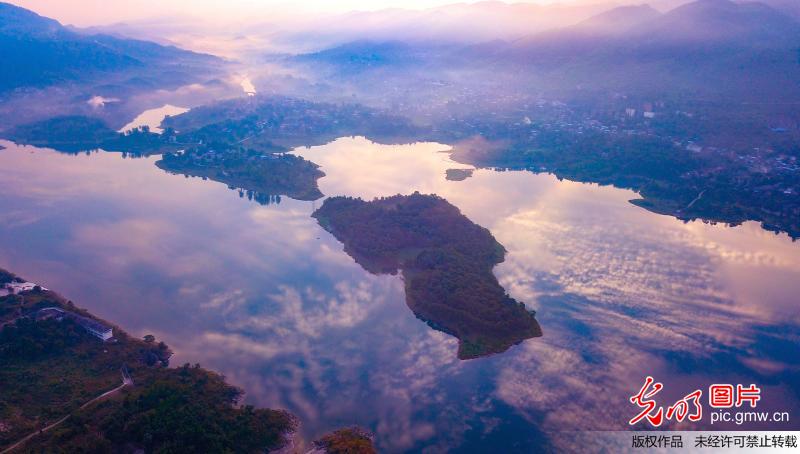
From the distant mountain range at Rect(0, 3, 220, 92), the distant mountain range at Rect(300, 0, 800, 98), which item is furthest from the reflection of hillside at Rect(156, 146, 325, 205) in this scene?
the distant mountain range at Rect(300, 0, 800, 98)

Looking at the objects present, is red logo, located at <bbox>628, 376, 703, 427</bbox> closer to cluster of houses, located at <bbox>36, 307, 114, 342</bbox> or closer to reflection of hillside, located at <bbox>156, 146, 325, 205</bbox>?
cluster of houses, located at <bbox>36, 307, 114, 342</bbox>

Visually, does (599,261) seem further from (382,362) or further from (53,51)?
(53,51)

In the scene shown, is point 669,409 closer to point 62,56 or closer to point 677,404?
point 677,404

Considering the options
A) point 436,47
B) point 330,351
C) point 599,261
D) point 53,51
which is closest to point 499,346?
point 330,351

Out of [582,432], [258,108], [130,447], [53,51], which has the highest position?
[53,51]

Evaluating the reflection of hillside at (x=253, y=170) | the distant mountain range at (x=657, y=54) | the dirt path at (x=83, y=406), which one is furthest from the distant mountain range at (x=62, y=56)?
the dirt path at (x=83, y=406)

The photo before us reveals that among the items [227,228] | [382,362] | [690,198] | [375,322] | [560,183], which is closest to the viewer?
[382,362]

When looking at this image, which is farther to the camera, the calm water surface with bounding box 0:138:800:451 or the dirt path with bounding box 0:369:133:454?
the calm water surface with bounding box 0:138:800:451
